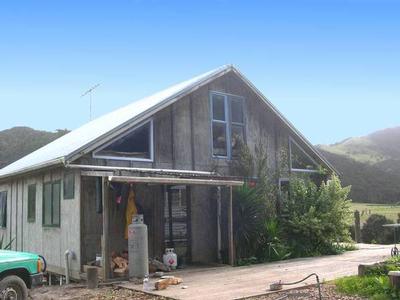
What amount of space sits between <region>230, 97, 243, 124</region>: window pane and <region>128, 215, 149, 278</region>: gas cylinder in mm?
6385

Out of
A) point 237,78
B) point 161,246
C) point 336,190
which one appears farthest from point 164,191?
point 336,190

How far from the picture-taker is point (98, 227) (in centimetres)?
1359

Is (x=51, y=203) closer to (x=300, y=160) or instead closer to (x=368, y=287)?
(x=300, y=160)

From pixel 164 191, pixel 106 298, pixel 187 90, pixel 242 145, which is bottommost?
pixel 106 298

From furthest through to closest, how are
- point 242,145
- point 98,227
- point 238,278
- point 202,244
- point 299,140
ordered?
point 299,140
point 242,145
point 202,244
point 98,227
point 238,278

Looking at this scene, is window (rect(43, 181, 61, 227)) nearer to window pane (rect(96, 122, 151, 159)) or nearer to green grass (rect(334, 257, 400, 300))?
window pane (rect(96, 122, 151, 159))

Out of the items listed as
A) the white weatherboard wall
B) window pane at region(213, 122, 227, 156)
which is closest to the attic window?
window pane at region(213, 122, 227, 156)

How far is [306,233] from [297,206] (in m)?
1.01

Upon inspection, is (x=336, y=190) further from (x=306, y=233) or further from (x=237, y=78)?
(x=237, y=78)

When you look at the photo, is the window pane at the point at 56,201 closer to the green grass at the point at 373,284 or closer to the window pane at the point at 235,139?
the window pane at the point at 235,139

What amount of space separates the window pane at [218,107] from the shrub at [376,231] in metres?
10.1

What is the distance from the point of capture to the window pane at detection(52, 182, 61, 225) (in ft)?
48.1

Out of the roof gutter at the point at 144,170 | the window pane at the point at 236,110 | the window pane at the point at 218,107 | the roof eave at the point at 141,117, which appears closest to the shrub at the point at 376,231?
the window pane at the point at 236,110

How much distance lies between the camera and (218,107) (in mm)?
17000
